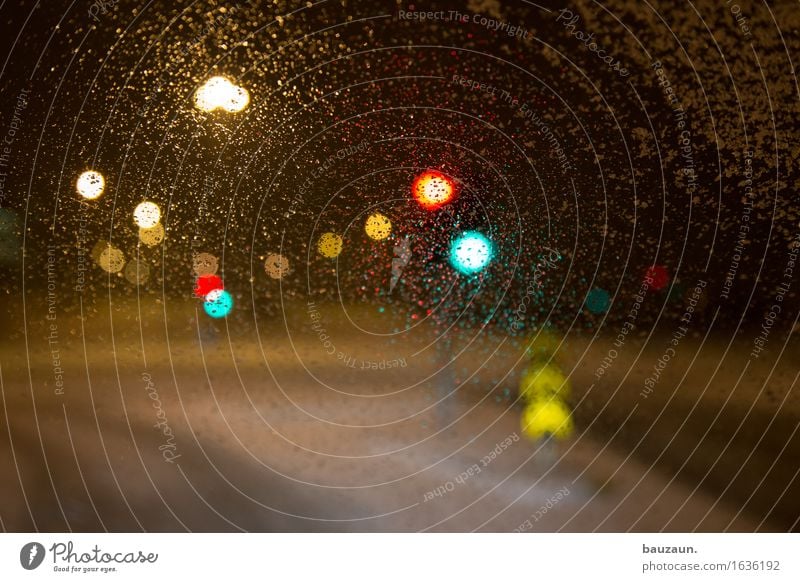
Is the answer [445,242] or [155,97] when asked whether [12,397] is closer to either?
[155,97]

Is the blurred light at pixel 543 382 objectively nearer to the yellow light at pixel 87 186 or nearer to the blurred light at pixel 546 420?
the blurred light at pixel 546 420

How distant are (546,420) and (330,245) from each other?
0.88 ft

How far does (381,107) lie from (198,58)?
0.17 metres

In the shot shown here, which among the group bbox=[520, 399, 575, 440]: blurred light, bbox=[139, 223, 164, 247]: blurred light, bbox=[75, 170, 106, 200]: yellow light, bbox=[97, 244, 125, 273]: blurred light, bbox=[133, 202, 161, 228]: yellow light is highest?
bbox=[75, 170, 106, 200]: yellow light

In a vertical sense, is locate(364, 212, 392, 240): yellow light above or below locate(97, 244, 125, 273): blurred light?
above

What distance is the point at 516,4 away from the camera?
611mm

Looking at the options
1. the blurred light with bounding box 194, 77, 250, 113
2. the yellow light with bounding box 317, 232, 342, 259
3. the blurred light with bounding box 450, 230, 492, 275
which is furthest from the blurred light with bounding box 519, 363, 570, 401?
the blurred light with bounding box 194, 77, 250, 113

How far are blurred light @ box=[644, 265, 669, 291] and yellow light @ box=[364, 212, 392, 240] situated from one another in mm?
251

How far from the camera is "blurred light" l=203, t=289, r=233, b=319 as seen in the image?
0.63 m

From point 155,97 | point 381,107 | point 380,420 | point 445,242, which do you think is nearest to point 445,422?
point 380,420

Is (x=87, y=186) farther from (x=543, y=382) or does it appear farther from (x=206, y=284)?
(x=543, y=382)

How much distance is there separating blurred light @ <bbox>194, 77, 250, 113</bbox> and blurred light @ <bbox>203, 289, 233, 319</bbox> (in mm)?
170

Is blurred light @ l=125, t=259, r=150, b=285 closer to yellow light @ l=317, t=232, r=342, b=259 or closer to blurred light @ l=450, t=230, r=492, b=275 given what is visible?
yellow light @ l=317, t=232, r=342, b=259

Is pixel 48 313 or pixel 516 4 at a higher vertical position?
pixel 516 4
